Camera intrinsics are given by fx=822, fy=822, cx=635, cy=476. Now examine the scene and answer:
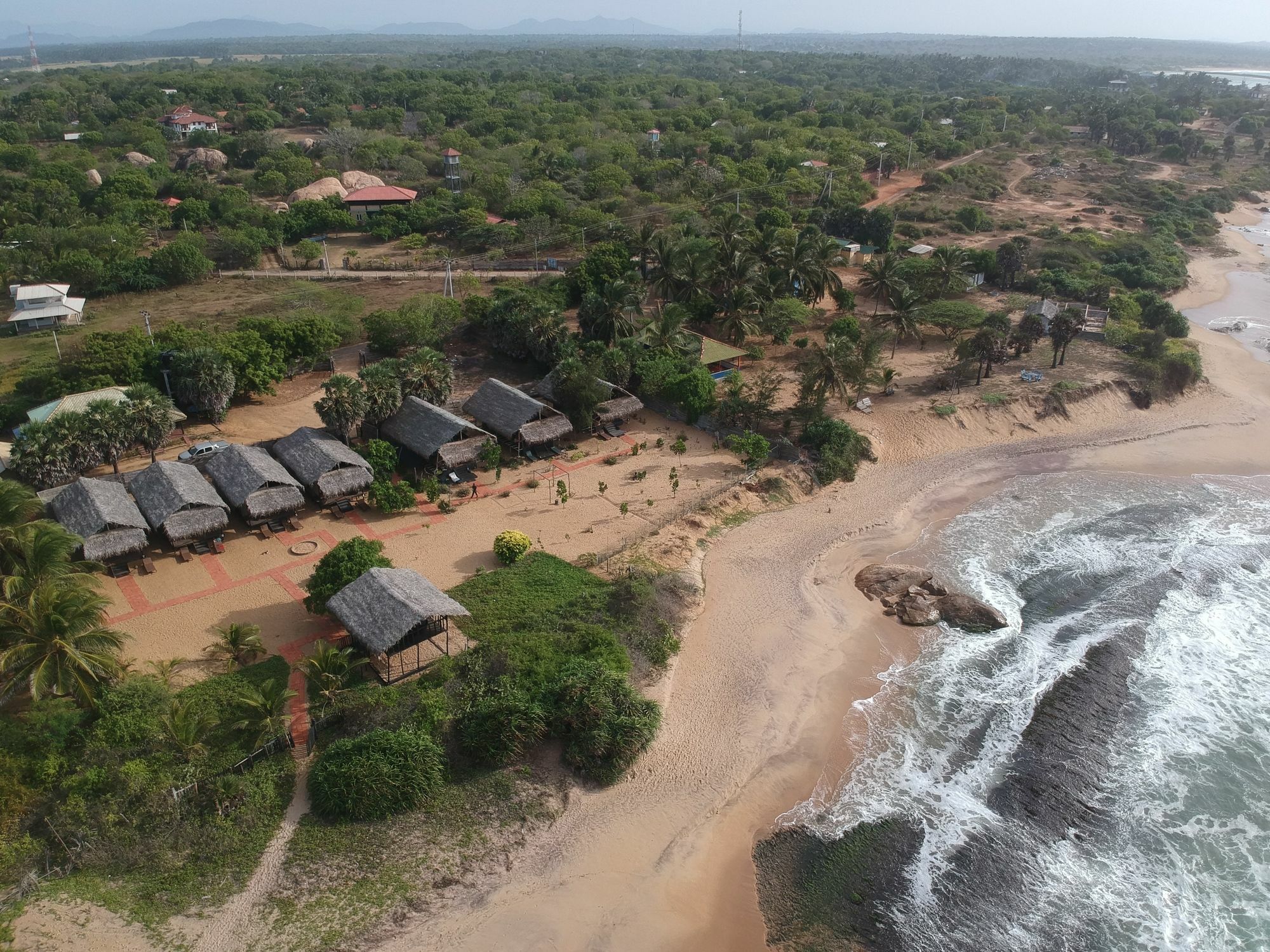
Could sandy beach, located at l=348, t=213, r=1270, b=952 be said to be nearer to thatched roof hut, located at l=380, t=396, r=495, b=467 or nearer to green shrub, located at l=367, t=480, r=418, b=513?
thatched roof hut, located at l=380, t=396, r=495, b=467

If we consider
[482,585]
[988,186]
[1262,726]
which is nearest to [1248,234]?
[988,186]

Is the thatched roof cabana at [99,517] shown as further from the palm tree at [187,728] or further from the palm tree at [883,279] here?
the palm tree at [883,279]

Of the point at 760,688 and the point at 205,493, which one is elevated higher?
the point at 205,493

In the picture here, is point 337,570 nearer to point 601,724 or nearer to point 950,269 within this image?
point 601,724

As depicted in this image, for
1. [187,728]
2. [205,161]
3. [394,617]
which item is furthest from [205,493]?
[205,161]

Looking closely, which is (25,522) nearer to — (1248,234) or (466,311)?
(466,311)

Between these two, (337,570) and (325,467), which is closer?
(337,570)
